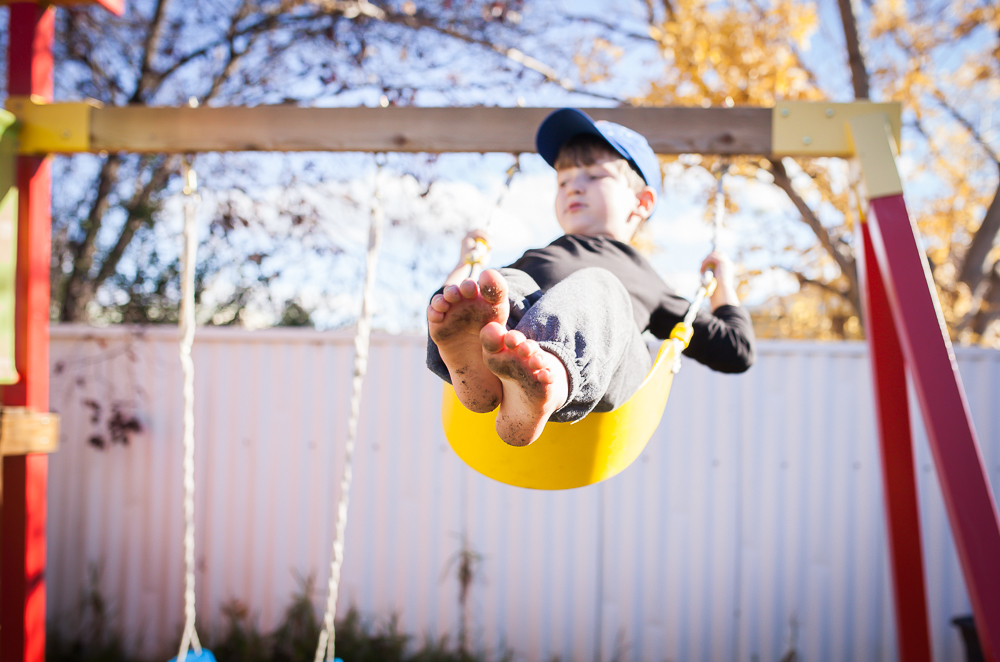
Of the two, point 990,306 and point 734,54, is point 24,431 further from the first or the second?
point 990,306

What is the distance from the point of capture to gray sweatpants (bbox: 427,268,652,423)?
36.1 inches

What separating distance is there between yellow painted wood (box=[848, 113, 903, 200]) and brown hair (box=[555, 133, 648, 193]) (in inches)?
29.4

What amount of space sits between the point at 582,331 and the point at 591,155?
713 mm

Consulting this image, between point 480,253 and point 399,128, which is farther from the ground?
point 399,128

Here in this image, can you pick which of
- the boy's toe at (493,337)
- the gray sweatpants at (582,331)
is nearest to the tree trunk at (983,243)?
the gray sweatpants at (582,331)

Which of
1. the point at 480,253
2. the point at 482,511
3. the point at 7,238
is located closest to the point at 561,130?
the point at 480,253

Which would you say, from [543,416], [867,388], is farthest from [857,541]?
[543,416]

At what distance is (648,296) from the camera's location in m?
1.40

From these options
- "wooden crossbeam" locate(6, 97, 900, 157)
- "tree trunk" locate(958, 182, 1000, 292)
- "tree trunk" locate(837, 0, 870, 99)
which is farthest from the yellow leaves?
"wooden crossbeam" locate(6, 97, 900, 157)

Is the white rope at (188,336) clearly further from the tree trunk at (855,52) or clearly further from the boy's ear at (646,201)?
the tree trunk at (855,52)

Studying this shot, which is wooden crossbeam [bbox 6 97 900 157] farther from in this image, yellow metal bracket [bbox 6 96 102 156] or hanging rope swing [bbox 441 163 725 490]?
hanging rope swing [bbox 441 163 725 490]

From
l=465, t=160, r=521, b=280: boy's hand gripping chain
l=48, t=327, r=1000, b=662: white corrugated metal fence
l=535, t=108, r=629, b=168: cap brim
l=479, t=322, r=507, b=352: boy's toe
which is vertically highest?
l=535, t=108, r=629, b=168: cap brim

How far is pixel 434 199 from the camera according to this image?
172 inches

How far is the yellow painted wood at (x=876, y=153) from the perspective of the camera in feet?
5.85
